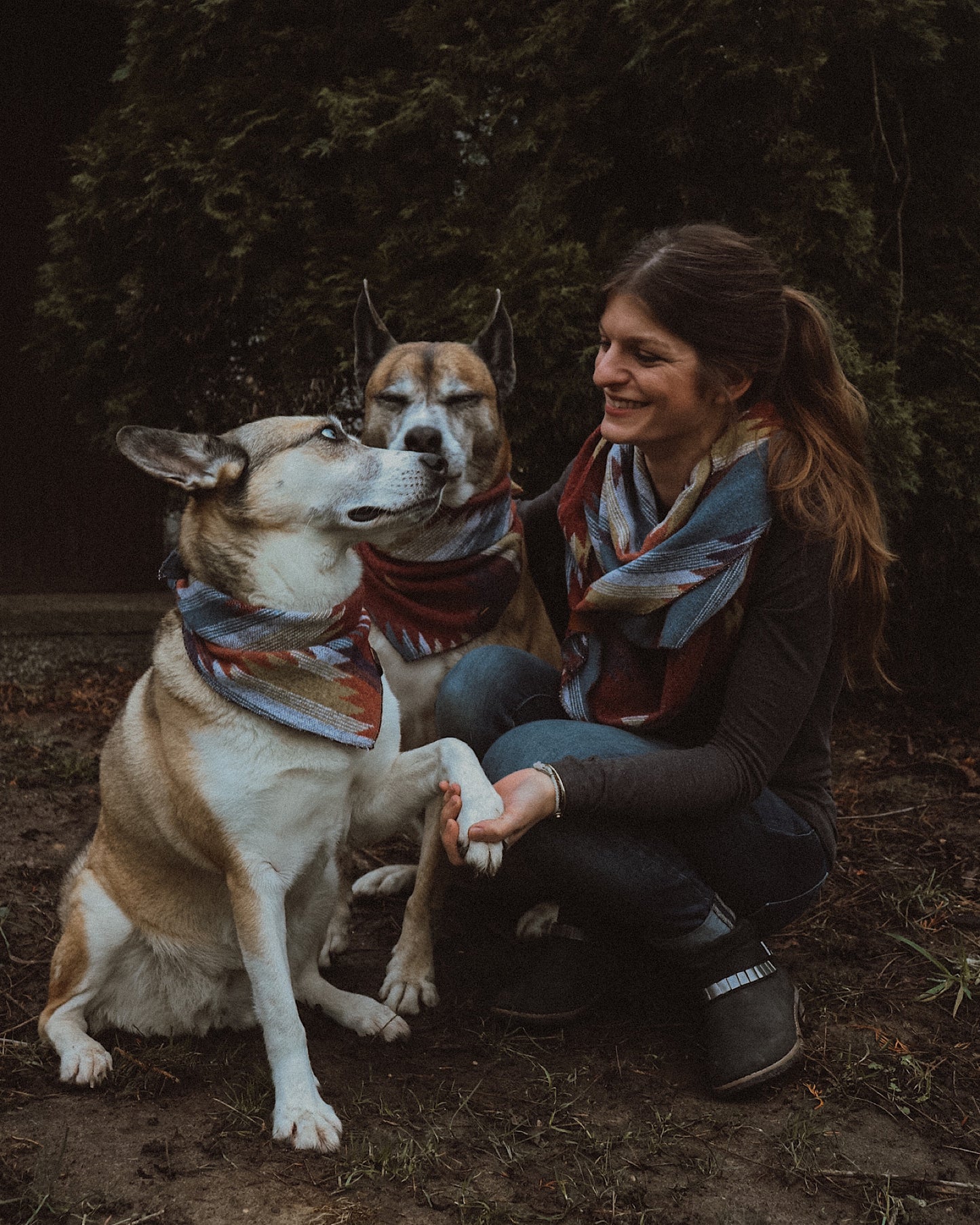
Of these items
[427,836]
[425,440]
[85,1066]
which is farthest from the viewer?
[425,440]

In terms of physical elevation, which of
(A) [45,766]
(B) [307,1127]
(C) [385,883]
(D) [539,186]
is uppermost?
(D) [539,186]

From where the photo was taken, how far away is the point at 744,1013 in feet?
7.57

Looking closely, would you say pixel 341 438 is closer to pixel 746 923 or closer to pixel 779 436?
pixel 779 436

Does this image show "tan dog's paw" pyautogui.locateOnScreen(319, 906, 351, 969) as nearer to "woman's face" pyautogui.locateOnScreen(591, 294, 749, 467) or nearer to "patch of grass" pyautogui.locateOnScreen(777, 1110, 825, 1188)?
"patch of grass" pyautogui.locateOnScreen(777, 1110, 825, 1188)

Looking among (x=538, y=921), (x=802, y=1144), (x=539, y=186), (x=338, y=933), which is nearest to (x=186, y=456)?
(x=338, y=933)

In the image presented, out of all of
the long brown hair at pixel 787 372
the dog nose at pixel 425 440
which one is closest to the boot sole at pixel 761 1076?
the long brown hair at pixel 787 372

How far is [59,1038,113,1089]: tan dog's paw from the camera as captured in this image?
A: 222 cm

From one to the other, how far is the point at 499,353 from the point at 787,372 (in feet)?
4.39

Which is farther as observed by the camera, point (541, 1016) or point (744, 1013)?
point (541, 1016)

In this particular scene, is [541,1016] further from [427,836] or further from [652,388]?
[652,388]

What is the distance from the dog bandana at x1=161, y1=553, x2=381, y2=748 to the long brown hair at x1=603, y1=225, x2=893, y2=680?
0.98m

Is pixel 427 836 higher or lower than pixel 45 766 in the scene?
higher

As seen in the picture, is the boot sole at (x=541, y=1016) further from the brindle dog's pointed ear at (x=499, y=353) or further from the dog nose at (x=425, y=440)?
the brindle dog's pointed ear at (x=499, y=353)

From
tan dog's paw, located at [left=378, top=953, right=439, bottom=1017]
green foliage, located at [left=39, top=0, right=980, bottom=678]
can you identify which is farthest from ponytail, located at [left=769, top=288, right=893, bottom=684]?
green foliage, located at [left=39, top=0, right=980, bottom=678]
